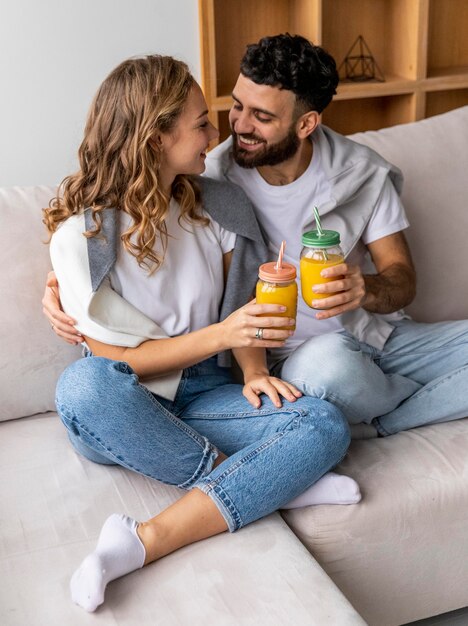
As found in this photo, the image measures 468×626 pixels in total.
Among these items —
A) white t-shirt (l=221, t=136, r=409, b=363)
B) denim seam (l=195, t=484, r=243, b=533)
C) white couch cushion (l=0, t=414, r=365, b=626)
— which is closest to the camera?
white couch cushion (l=0, t=414, r=365, b=626)

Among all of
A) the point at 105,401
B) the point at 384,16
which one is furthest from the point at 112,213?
the point at 384,16

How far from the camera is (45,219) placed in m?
1.89

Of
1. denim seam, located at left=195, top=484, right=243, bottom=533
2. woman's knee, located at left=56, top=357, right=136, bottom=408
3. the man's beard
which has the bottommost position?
denim seam, located at left=195, top=484, right=243, bottom=533

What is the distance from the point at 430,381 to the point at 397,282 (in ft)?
0.81

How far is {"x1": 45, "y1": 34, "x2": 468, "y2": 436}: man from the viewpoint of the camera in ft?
6.35

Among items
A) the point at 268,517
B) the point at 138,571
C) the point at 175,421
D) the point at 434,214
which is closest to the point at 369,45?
the point at 434,214

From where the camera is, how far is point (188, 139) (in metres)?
1.81

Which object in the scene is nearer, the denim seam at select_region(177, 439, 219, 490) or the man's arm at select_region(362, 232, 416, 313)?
the denim seam at select_region(177, 439, 219, 490)

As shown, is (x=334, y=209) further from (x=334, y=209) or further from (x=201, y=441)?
(x=201, y=441)

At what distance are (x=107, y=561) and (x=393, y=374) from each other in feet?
2.85

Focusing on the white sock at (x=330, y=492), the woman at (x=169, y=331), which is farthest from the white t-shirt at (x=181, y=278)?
the white sock at (x=330, y=492)

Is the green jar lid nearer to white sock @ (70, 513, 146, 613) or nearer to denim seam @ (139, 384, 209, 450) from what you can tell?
denim seam @ (139, 384, 209, 450)

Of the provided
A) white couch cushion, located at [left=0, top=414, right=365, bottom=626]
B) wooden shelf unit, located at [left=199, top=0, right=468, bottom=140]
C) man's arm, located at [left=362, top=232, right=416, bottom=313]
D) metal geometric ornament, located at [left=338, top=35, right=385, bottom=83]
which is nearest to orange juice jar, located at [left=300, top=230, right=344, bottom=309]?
man's arm, located at [left=362, top=232, right=416, bottom=313]

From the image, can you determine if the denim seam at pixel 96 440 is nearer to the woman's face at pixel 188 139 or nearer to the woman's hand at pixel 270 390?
the woman's hand at pixel 270 390
